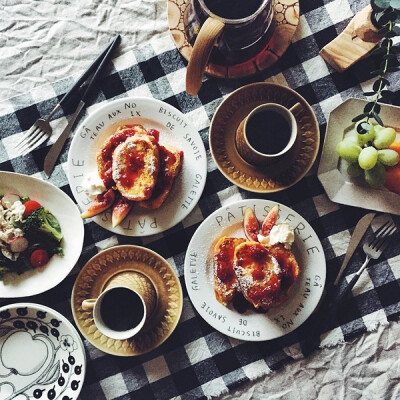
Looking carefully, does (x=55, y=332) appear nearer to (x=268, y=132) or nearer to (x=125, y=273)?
(x=125, y=273)

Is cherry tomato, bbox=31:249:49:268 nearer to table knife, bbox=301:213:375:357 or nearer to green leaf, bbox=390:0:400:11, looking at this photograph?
table knife, bbox=301:213:375:357

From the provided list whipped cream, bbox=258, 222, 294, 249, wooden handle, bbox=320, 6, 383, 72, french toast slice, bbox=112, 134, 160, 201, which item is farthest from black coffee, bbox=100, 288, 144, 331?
wooden handle, bbox=320, 6, 383, 72

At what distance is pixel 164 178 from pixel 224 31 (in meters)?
0.41

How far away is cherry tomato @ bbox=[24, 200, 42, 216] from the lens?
1.46 metres

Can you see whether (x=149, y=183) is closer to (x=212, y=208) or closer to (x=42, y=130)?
(x=212, y=208)

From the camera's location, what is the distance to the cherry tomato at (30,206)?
57.5 inches

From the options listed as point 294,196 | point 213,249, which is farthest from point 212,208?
point 294,196

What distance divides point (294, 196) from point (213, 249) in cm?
28

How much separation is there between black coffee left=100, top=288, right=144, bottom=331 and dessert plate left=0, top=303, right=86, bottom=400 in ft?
0.52

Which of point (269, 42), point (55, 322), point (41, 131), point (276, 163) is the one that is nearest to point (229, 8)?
point (269, 42)

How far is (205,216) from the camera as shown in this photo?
1.50 meters

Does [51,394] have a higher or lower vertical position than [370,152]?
lower

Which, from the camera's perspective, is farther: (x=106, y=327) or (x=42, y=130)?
(x=42, y=130)

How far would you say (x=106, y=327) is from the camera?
1362mm
